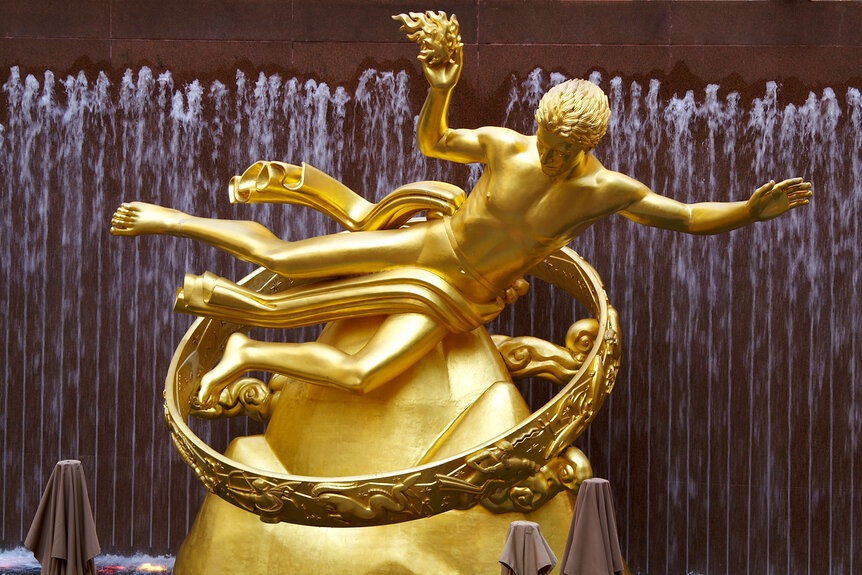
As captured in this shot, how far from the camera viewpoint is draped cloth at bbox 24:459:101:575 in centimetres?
609

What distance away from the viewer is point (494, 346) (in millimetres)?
6785

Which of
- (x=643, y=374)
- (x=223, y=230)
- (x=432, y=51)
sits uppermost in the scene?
(x=432, y=51)

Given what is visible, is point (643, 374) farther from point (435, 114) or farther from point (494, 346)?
point (435, 114)

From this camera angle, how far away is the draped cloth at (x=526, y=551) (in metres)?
5.55

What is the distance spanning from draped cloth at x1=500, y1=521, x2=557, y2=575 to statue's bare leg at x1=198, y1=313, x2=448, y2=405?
1.14 m

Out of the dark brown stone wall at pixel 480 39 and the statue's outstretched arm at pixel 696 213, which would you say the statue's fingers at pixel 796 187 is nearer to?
the statue's outstretched arm at pixel 696 213

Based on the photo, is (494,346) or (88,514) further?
(494,346)

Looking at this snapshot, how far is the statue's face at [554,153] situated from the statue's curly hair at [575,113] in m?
0.03

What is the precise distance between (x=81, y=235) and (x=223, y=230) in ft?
7.10

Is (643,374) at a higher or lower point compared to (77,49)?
lower

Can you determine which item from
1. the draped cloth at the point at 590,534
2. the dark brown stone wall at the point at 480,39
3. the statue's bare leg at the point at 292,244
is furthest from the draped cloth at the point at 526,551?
the dark brown stone wall at the point at 480,39

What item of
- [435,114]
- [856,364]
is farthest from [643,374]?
[435,114]

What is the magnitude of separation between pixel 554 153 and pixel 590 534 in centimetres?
181

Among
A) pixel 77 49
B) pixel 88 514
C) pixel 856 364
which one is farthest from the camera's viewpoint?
pixel 77 49
